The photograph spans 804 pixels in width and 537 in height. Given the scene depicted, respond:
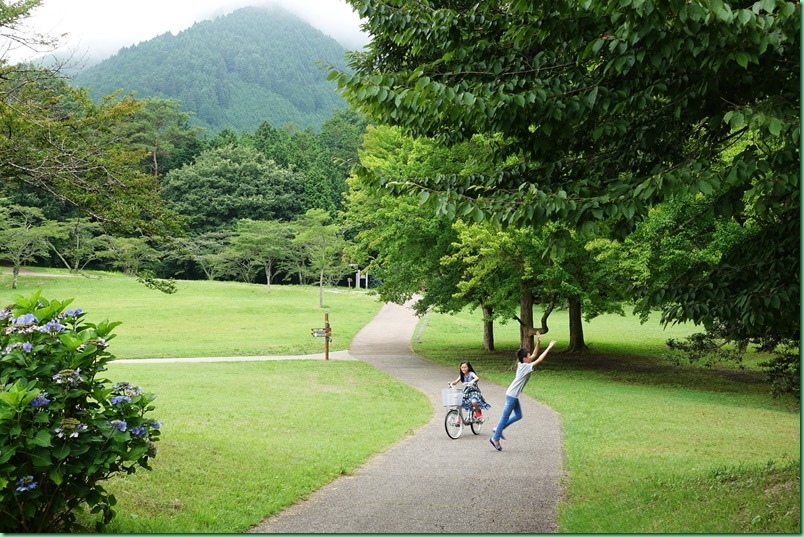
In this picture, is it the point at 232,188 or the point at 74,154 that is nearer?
the point at 74,154

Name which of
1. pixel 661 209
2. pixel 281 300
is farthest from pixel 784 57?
pixel 281 300

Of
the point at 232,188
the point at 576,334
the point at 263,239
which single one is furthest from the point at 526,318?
the point at 232,188

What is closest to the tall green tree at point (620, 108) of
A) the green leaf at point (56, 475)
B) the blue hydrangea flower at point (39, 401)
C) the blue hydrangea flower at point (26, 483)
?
the blue hydrangea flower at point (39, 401)

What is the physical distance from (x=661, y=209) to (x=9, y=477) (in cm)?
1539

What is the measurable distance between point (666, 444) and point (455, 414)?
3.60 m

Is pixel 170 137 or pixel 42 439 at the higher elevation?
pixel 170 137

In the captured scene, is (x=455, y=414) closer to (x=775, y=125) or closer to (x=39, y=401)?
(x=39, y=401)

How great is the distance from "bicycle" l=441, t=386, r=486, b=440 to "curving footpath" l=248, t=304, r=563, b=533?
23cm

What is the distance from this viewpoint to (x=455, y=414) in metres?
12.6

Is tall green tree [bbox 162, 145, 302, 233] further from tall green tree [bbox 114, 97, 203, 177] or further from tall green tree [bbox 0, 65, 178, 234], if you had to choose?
tall green tree [bbox 0, 65, 178, 234]

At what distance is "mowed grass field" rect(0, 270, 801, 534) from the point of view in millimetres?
6918

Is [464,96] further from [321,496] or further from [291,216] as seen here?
[291,216]

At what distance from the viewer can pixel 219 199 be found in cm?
6300

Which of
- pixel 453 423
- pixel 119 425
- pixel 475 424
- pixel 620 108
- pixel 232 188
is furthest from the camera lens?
pixel 232 188
